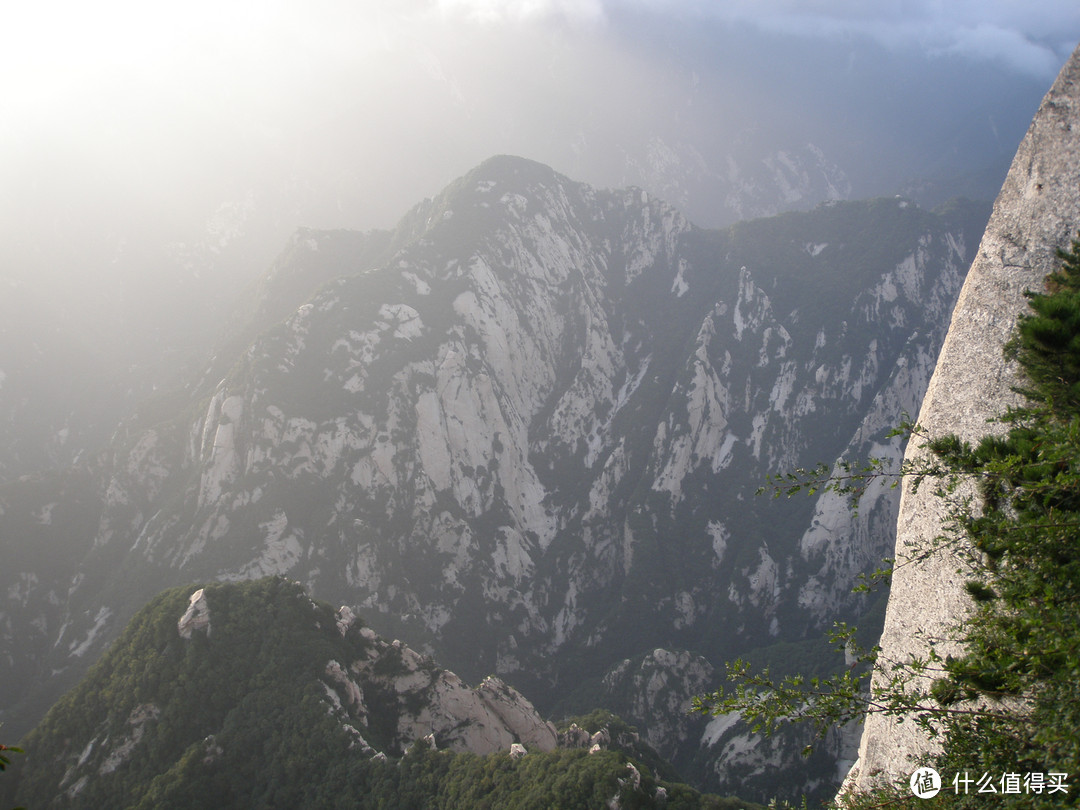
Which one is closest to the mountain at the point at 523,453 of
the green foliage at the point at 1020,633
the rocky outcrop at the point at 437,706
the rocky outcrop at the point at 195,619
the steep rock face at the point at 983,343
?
the rocky outcrop at the point at 437,706

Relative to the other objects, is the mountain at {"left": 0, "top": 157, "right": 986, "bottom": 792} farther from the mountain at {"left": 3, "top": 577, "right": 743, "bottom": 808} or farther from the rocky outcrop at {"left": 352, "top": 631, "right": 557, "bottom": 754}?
the mountain at {"left": 3, "top": 577, "right": 743, "bottom": 808}

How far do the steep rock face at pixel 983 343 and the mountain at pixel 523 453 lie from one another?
250 ft

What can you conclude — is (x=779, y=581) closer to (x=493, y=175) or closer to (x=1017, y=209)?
(x=1017, y=209)

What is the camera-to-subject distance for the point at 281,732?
53.6m

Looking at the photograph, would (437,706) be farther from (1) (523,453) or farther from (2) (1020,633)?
(1) (523,453)

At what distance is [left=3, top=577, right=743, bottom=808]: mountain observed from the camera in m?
48.5

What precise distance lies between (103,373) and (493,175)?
107m

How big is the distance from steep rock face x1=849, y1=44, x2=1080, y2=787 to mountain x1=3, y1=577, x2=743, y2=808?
30.1 meters

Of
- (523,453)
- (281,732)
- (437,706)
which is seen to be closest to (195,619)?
(281,732)

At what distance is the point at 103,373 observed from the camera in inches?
5733

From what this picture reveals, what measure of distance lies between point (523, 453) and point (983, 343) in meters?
104

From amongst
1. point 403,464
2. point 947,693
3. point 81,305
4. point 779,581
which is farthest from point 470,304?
point 947,693

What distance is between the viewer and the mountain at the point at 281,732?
4853cm

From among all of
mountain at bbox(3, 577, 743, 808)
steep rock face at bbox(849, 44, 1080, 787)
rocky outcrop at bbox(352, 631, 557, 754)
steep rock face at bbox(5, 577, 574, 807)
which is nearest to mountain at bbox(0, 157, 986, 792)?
rocky outcrop at bbox(352, 631, 557, 754)
